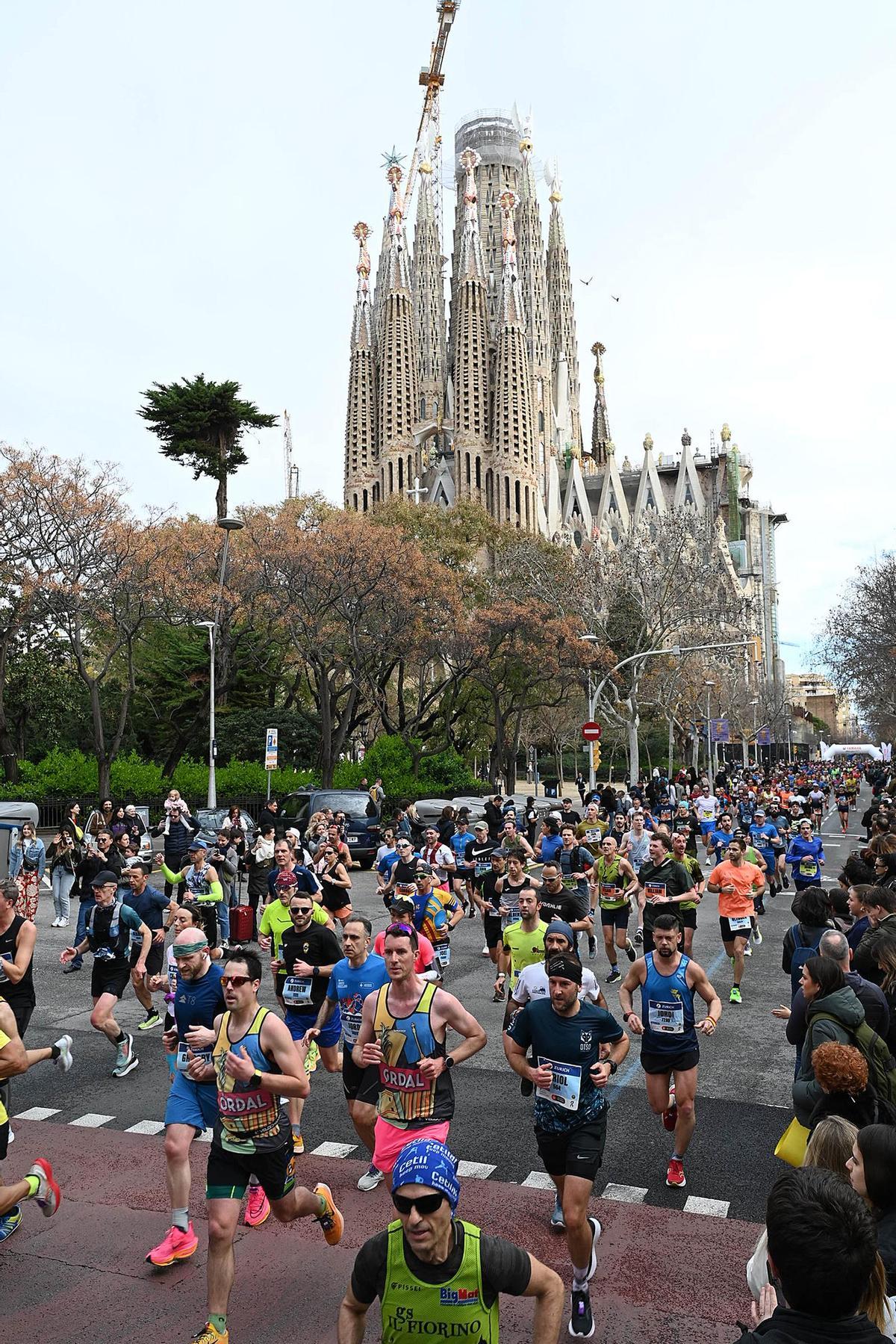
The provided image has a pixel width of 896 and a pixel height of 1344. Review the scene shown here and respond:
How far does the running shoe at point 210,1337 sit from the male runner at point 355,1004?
1.69 meters

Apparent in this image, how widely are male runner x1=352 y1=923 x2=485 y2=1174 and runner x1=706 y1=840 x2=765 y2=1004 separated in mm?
6470

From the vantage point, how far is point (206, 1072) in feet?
16.5

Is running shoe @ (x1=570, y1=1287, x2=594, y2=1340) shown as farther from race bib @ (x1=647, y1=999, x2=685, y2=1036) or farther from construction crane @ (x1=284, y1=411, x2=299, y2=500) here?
construction crane @ (x1=284, y1=411, x2=299, y2=500)

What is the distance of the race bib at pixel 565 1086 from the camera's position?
4770 millimetres

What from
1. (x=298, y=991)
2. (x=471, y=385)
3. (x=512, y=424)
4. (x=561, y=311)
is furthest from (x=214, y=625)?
(x=561, y=311)

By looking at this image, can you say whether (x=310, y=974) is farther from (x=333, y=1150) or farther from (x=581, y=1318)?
(x=581, y=1318)

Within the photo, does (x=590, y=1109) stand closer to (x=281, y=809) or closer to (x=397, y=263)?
(x=281, y=809)

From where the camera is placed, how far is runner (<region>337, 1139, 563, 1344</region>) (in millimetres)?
2664

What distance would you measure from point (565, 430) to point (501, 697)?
82819 mm

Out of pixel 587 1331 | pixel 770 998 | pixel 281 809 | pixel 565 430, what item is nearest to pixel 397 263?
pixel 565 430

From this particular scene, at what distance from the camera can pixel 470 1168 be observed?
6207mm

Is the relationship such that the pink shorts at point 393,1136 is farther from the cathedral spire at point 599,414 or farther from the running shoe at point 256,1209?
the cathedral spire at point 599,414

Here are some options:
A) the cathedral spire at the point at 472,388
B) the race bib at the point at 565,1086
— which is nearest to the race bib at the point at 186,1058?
the race bib at the point at 565,1086

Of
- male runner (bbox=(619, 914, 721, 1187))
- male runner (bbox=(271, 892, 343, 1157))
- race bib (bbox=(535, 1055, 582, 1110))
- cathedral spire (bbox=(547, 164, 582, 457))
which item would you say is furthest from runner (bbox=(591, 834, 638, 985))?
cathedral spire (bbox=(547, 164, 582, 457))
